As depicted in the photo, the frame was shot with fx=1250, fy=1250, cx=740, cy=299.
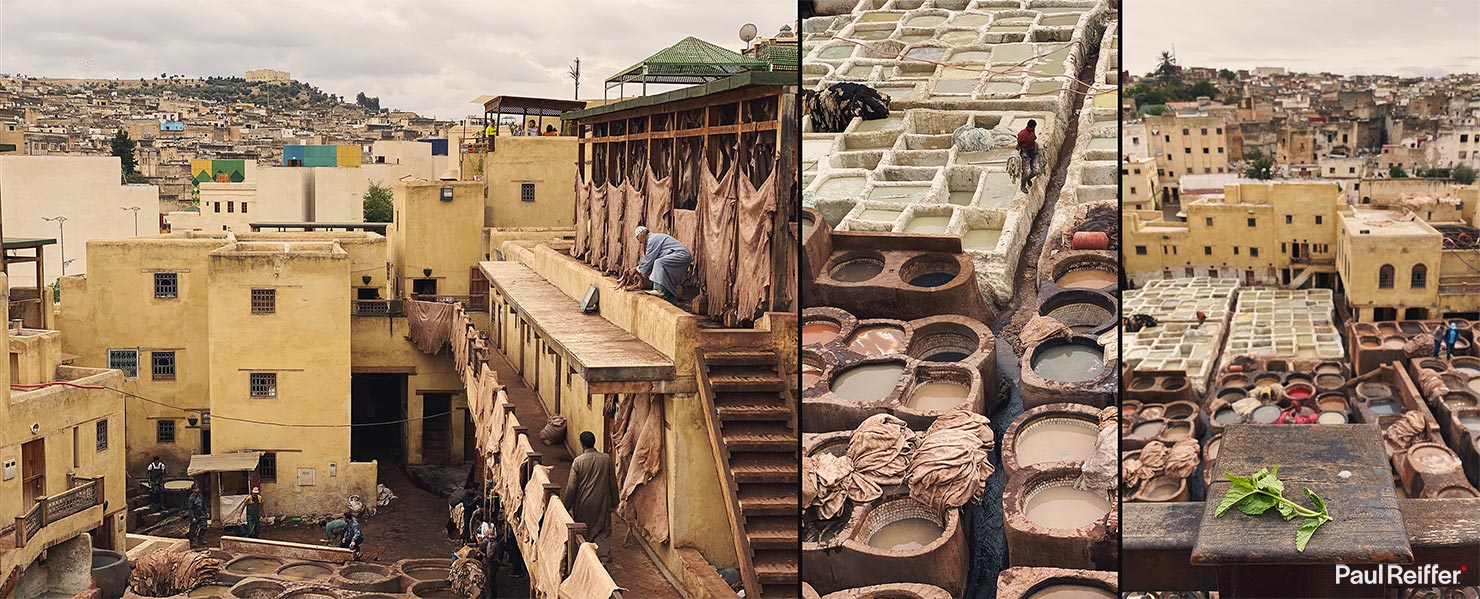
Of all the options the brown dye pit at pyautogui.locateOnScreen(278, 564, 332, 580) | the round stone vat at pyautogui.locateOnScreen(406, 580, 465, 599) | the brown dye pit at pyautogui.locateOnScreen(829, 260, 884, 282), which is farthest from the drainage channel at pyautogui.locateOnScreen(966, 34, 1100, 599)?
the brown dye pit at pyautogui.locateOnScreen(278, 564, 332, 580)

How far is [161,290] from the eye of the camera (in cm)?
2478

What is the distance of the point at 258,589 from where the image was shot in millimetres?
15820

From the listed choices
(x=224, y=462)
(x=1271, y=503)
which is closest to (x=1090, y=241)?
(x=1271, y=503)

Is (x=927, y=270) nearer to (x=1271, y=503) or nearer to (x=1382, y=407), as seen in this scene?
(x=1271, y=503)

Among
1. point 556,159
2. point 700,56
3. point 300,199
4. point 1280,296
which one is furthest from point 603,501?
A: point 300,199

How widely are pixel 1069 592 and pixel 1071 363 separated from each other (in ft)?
1.76

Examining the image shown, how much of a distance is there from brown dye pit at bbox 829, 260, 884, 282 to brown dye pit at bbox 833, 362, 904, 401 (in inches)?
9.6

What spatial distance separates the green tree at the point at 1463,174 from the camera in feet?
45.1

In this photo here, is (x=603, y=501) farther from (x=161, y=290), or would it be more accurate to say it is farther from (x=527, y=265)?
(x=161, y=290)

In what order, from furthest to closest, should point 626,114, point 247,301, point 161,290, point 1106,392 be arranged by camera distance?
point 161,290, point 247,301, point 626,114, point 1106,392

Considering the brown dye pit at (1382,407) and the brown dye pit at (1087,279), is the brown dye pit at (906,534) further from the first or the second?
the brown dye pit at (1382,407)

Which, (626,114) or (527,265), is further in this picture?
(527,265)

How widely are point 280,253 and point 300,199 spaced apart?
Answer: 25886 millimetres

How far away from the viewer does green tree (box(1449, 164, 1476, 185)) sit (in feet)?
45.1
